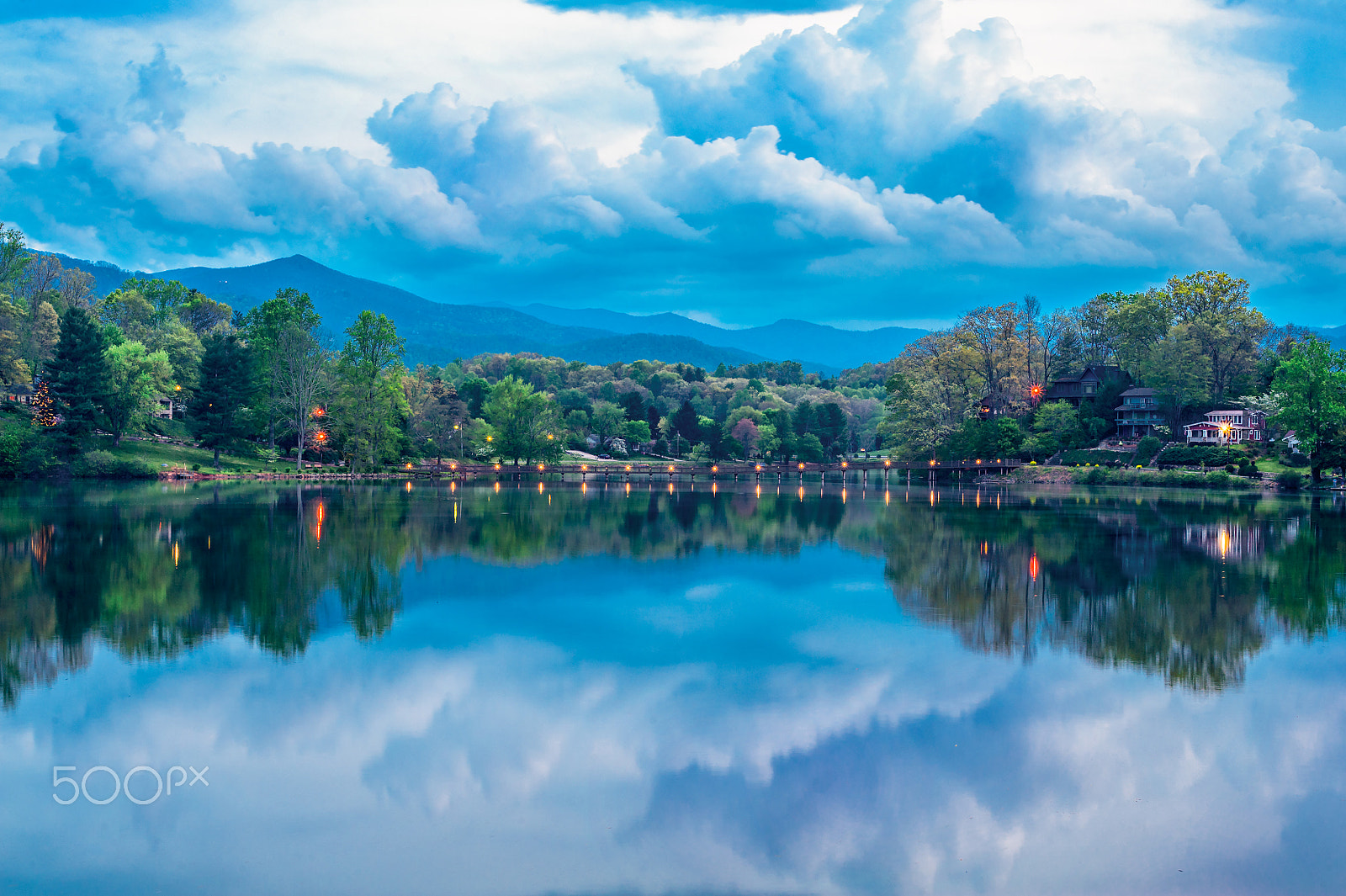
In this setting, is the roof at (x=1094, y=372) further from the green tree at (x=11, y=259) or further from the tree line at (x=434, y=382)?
the green tree at (x=11, y=259)

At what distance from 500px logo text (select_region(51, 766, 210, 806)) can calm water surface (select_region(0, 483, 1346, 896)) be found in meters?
0.09

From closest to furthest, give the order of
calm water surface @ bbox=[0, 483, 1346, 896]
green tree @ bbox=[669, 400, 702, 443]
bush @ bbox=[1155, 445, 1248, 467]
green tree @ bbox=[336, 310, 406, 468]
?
1. calm water surface @ bbox=[0, 483, 1346, 896]
2. green tree @ bbox=[336, 310, 406, 468]
3. bush @ bbox=[1155, 445, 1248, 467]
4. green tree @ bbox=[669, 400, 702, 443]

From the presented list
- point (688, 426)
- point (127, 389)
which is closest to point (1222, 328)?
point (688, 426)

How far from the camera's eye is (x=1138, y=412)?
94.9m

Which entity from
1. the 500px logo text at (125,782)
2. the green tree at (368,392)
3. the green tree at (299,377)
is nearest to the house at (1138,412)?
the green tree at (368,392)

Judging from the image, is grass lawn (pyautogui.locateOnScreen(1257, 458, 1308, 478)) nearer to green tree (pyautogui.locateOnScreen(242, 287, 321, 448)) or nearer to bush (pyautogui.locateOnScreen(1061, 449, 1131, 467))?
bush (pyautogui.locateOnScreen(1061, 449, 1131, 467))

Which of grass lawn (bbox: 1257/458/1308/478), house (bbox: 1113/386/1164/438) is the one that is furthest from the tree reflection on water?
house (bbox: 1113/386/1164/438)

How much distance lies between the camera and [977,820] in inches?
363

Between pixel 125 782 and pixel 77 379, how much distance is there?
62925 millimetres

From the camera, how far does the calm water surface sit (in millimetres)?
8367

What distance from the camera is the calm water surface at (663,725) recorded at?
837cm

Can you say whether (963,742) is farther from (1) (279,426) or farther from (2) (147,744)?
(1) (279,426)

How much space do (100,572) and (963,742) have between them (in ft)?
65.9

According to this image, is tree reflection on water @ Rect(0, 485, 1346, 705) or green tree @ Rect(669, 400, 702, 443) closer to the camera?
tree reflection on water @ Rect(0, 485, 1346, 705)
